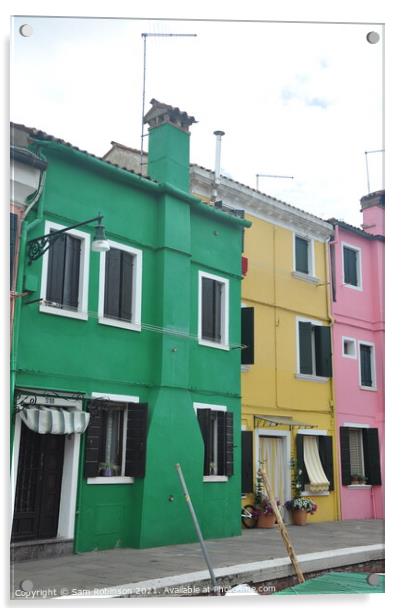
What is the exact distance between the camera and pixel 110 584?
202 inches

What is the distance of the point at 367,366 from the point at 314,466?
5.37 feet

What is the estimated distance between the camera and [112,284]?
22.8ft

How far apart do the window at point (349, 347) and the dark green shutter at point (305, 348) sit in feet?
1.43

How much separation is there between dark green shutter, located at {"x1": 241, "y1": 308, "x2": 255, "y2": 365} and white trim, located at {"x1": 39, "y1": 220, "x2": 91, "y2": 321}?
2393 millimetres

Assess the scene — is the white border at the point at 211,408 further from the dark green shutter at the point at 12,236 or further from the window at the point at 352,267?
the dark green shutter at the point at 12,236

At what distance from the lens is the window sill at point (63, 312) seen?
620cm

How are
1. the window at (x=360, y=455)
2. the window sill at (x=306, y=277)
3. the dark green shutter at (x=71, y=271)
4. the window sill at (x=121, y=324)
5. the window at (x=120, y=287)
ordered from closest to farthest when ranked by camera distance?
the dark green shutter at (x=71, y=271) < the window sill at (x=121, y=324) < the window at (x=120, y=287) < the window at (x=360, y=455) < the window sill at (x=306, y=277)

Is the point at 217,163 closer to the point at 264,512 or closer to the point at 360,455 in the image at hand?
the point at 360,455

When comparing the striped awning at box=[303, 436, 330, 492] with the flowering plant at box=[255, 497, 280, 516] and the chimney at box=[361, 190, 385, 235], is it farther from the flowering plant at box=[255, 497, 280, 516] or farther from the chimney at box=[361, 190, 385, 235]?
the chimney at box=[361, 190, 385, 235]

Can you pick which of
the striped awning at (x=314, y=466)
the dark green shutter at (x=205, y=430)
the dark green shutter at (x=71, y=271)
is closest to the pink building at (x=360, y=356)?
the striped awning at (x=314, y=466)

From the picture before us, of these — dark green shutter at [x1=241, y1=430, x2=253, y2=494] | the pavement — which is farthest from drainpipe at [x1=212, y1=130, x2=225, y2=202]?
the pavement

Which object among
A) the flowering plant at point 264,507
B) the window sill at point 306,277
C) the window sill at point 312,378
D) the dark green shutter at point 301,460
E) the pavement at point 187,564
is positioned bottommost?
the pavement at point 187,564

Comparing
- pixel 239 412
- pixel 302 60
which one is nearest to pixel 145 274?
pixel 239 412

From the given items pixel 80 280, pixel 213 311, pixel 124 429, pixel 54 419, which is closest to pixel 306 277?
pixel 213 311
